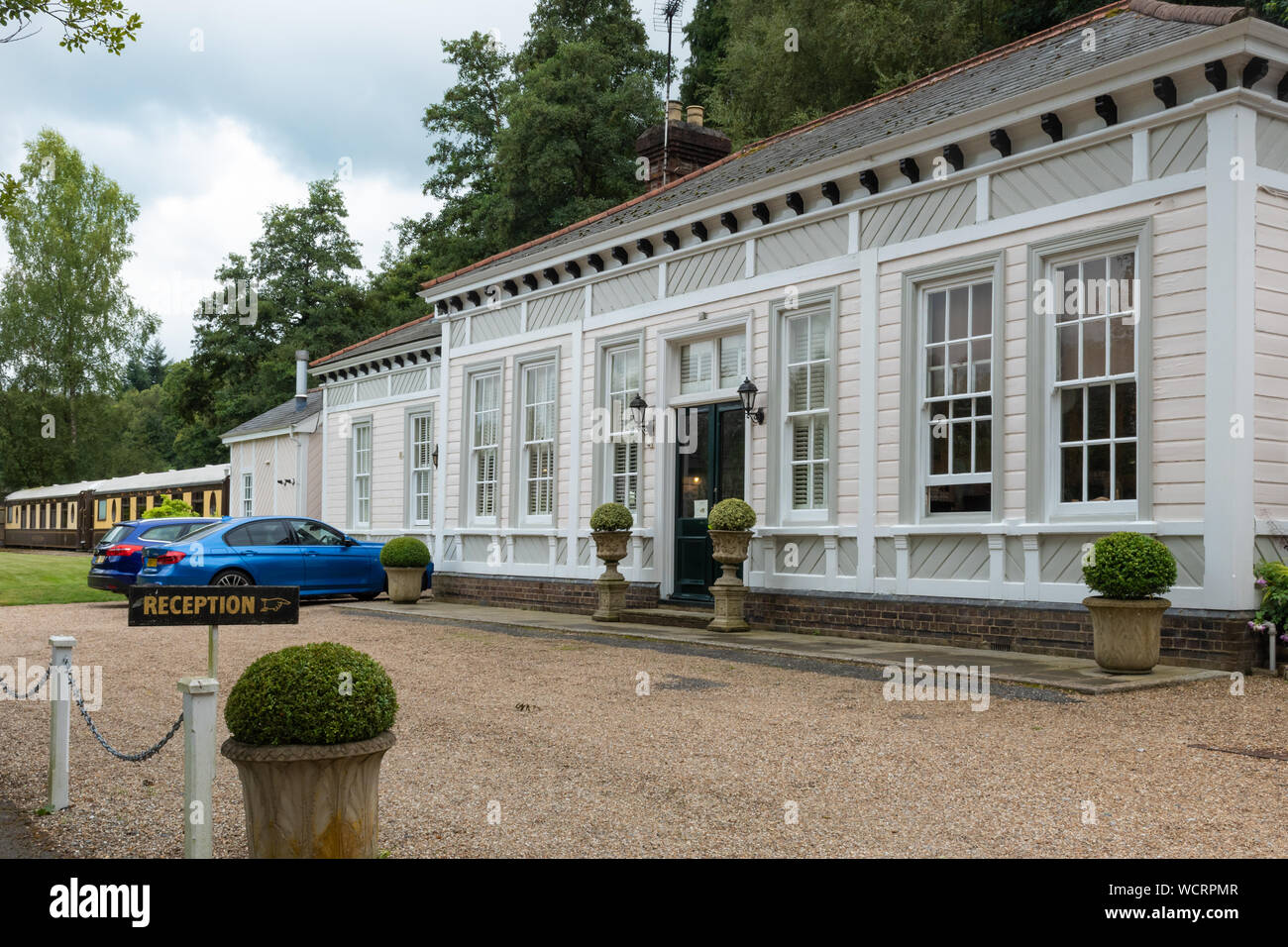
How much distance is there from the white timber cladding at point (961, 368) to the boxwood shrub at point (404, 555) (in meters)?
2.13

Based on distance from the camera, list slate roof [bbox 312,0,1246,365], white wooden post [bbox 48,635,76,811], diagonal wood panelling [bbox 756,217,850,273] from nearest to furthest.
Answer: white wooden post [bbox 48,635,76,811]
slate roof [bbox 312,0,1246,365]
diagonal wood panelling [bbox 756,217,850,273]

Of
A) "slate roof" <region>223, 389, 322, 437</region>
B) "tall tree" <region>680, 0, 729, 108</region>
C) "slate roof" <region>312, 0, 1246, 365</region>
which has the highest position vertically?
"tall tree" <region>680, 0, 729, 108</region>

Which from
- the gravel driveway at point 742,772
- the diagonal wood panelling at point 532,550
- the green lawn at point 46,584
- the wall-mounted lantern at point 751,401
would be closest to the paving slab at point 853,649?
the gravel driveway at point 742,772

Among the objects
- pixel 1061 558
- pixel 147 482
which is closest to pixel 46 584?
pixel 147 482

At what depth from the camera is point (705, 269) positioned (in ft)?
46.8

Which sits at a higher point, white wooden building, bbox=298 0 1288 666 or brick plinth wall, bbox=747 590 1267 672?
white wooden building, bbox=298 0 1288 666

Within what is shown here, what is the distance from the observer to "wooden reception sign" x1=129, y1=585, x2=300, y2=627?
171 inches

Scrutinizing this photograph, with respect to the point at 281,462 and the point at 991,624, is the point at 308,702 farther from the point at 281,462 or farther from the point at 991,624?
the point at 281,462

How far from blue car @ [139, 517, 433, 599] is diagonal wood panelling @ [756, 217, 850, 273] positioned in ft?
26.7

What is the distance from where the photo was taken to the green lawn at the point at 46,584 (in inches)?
739

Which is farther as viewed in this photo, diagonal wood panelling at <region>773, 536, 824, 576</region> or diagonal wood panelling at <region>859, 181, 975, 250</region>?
diagonal wood panelling at <region>773, 536, 824, 576</region>

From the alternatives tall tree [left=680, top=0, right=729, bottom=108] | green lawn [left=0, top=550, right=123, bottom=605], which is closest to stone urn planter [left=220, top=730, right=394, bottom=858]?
green lawn [left=0, top=550, right=123, bottom=605]

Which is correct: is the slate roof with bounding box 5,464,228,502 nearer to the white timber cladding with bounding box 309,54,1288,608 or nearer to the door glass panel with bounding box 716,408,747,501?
the white timber cladding with bounding box 309,54,1288,608
